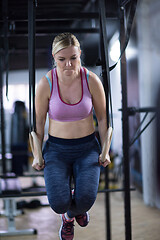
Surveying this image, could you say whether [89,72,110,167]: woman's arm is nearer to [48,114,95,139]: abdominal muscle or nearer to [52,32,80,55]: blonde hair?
[48,114,95,139]: abdominal muscle

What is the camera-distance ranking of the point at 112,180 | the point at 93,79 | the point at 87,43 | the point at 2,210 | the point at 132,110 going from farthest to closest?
1. the point at 87,43
2. the point at 112,180
3. the point at 2,210
4. the point at 132,110
5. the point at 93,79

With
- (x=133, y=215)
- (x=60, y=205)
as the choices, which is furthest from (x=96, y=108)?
(x=133, y=215)

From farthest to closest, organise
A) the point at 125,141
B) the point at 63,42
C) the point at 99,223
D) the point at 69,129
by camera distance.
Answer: the point at 99,223 → the point at 125,141 → the point at 69,129 → the point at 63,42

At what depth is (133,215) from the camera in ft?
13.2

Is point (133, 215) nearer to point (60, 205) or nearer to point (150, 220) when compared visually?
point (150, 220)

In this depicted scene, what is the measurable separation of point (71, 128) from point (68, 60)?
343mm

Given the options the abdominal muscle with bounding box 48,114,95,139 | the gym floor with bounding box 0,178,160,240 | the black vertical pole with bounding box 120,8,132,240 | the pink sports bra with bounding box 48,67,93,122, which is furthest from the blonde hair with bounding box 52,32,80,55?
the gym floor with bounding box 0,178,160,240

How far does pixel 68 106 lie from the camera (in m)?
1.75

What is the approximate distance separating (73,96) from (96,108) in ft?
0.48

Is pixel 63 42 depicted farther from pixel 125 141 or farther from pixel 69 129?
pixel 125 141

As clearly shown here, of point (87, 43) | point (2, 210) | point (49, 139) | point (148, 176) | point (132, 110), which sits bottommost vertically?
point (2, 210)

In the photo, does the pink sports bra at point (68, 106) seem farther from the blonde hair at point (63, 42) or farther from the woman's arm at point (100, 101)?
the blonde hair at point (63, 42)

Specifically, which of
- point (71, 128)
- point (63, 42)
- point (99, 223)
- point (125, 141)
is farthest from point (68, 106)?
point (99, 223)

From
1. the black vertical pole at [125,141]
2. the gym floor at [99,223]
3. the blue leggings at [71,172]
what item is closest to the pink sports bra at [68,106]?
the blue leggings at [71,172]
